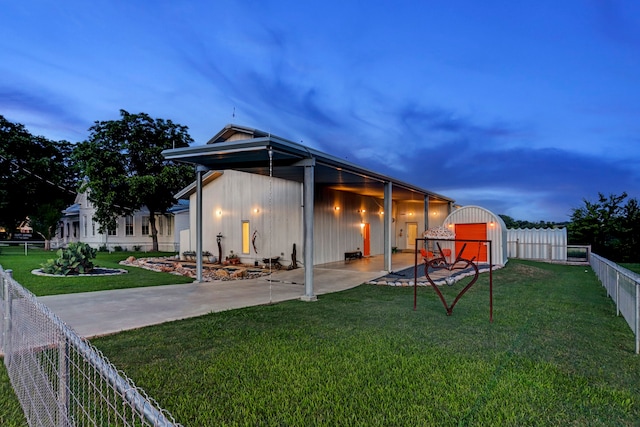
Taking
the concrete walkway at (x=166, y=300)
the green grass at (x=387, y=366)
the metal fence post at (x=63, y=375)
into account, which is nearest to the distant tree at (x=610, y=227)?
the concrete walkway at (x=166, y=300)

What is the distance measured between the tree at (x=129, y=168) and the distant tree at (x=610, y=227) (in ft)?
81.2

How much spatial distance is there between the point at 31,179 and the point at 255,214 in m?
28.2

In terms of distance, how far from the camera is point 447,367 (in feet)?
13.5

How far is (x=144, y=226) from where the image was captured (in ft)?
87.0

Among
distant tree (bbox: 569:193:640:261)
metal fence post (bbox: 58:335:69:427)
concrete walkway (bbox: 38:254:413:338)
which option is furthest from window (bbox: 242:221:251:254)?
distant tree (bbox: 569:193:640:261)

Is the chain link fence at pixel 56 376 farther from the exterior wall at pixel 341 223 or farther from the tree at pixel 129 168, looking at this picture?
the tree at pixel 129 168

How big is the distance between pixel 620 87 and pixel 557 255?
9.65 meters

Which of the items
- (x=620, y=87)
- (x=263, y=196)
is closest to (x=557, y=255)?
(x=620, y=87)

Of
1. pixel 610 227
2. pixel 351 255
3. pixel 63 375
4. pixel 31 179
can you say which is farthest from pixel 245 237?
pixel 31 179

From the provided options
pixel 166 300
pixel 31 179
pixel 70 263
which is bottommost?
pixel 166 300

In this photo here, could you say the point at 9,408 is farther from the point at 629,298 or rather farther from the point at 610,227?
the point at 610,227

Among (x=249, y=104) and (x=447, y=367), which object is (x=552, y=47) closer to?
(x=447, y=367)

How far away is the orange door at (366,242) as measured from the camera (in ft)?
63.1

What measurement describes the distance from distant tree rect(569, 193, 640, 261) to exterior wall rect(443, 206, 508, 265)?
9.08 m
